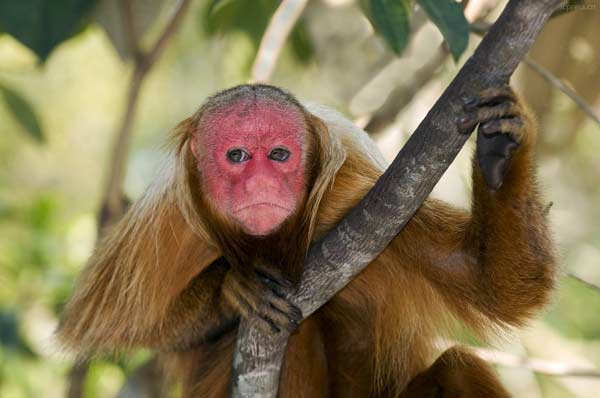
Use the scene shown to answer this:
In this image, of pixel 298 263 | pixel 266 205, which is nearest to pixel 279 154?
pixel 266 205

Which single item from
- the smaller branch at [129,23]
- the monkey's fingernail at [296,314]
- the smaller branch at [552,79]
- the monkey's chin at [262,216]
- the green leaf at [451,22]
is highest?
the smaller branch at [552,79]

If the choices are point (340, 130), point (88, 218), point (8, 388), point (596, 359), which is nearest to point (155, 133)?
point (88, 218)

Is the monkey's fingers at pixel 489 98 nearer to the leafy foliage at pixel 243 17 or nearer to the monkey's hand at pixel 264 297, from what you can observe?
the monkey's hand at pixel 264 297

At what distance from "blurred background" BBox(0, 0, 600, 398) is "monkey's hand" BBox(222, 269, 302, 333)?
816 mm

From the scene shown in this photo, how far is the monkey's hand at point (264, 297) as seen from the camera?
2906 mm

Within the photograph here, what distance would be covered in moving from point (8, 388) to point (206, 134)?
358cm

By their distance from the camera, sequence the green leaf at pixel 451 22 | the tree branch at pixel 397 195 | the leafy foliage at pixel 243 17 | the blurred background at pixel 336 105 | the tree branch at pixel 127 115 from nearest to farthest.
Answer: the tree branch at pixel 397 195 < the green leaf at pixel 451 22 < the blurred background at pixel 336 105 < the tree branch at pixel 127 115 < the leafy foliage at pixel 243 17

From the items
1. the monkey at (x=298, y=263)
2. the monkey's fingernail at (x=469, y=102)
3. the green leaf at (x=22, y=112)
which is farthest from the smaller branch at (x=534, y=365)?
the green leaf at (x=22, y=112)

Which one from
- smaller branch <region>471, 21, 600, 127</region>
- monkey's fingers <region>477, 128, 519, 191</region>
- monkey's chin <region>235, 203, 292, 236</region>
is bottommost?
monkey's chin <region>235, 203, 292, 236</region>

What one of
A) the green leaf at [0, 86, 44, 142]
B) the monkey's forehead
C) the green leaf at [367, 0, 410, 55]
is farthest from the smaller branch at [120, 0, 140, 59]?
the green leaf at [367, 0, 410, 55]

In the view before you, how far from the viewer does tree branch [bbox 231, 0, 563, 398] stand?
7.29ft

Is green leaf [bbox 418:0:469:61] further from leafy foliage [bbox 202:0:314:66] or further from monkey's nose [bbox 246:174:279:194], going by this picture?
leafy foliage [bbox 202:0:314:66]

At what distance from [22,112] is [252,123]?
1993 mm

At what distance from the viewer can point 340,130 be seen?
381cm
